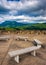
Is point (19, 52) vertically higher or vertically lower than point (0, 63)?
higher

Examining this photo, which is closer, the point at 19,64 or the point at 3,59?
the point at 19,64

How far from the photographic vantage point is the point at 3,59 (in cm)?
468

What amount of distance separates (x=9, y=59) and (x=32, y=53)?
3.60 ft

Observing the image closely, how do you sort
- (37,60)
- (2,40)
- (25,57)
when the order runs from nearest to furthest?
1. (37,60)
2. (25,57)
3. (2,40)

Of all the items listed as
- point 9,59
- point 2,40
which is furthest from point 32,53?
point 2,40

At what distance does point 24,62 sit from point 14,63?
1.21 ft

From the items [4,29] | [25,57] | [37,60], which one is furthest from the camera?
[4,29]

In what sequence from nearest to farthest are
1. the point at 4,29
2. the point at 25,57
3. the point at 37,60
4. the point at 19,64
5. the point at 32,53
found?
the point at 19,64, the point at 37,60, the point at 25,57, the point at 32,53, the point at 4,29

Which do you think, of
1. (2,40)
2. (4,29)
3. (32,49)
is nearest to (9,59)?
(32,49)

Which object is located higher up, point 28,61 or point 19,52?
point 19,52

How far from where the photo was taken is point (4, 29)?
1410cm

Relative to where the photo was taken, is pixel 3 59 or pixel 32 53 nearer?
pixel 3 59

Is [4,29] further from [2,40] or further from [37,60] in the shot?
[37,60]

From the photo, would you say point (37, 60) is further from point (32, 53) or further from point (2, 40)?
point (2, 40)
